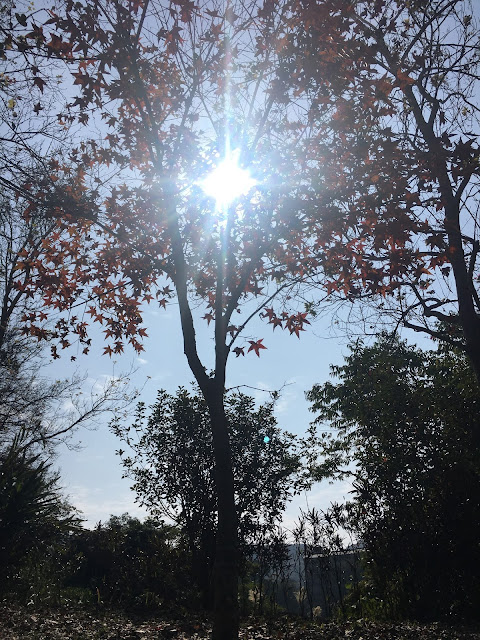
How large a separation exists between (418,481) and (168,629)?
7.05 meters

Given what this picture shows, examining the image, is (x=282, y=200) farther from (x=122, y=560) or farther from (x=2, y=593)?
(x=122, y=560)

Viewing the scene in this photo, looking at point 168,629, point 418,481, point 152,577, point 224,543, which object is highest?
point 418,481

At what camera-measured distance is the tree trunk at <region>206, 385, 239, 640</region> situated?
507 centimetres

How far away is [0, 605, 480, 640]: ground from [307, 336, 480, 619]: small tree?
4.74 feet

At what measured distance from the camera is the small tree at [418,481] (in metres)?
9.29

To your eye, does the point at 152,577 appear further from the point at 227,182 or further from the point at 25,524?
the point at 227,182

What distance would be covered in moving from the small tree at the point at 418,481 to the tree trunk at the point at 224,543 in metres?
5.39

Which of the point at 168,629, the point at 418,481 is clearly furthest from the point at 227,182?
the point at 418,481

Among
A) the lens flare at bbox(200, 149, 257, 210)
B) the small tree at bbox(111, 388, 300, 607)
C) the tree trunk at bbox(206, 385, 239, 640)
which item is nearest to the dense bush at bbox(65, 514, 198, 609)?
the small tree at bbox(111, 388, 300, 607)

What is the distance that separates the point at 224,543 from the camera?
538 cm

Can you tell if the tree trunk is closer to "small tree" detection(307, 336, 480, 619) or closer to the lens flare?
the lens flare

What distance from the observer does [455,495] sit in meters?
9.81

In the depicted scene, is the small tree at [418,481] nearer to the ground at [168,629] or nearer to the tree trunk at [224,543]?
the ground at [168,629]

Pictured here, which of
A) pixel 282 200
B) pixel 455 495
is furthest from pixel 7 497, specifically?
pixel 455 495
